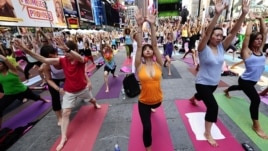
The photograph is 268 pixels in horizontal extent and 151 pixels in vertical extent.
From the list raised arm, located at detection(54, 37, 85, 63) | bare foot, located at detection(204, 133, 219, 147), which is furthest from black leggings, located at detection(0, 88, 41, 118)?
bare foot, located at detection(204, 133, 219, 147)

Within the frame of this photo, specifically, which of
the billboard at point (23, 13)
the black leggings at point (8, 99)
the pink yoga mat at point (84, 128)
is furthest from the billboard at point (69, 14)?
the pink yoga mat at point (84, 128)

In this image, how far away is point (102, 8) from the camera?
5197cm

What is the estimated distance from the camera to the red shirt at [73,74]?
125 inches

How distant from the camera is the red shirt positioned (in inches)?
125

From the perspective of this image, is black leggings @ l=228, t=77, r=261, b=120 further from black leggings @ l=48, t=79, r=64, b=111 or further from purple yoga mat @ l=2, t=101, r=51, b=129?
purple yoga mat @ l=2, t=101, r=51, b=129

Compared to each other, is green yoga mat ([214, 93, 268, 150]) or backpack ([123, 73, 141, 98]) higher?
backpack ([123, 73, 141, 98])

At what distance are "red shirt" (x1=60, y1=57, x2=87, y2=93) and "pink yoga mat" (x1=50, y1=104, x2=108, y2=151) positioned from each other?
35.6 inches

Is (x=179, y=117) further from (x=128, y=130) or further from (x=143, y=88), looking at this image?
(x=143, y=88)

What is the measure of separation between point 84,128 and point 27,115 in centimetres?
193

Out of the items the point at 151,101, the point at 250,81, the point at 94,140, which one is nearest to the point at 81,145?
the point at 94,140

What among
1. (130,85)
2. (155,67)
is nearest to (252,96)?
(155,67)

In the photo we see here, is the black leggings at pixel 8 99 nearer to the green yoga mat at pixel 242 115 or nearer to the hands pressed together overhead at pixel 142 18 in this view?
the hands pressed together overhead at pixel 142 18

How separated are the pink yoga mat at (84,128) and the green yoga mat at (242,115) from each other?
2.82 meters

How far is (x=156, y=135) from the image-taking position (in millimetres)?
3223
